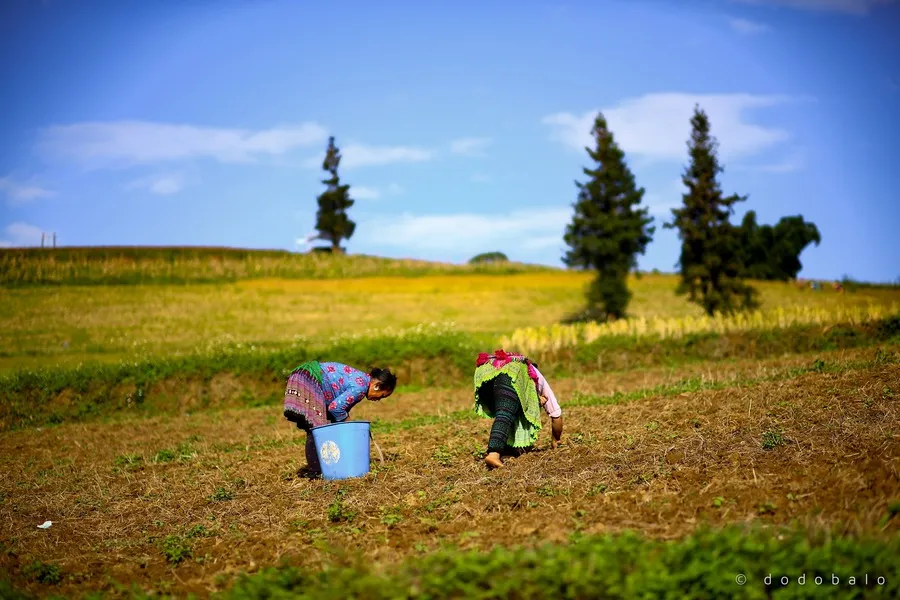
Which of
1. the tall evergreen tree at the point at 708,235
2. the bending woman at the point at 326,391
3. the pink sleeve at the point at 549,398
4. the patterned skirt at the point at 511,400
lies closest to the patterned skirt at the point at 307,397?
the bending woman at the point at 326,391

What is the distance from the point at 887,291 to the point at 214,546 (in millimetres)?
54567

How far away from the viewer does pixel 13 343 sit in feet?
108

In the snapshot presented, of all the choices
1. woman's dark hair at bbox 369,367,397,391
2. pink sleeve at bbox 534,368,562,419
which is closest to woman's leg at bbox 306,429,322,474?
woman's dark hair at bbox 369,367,397,391

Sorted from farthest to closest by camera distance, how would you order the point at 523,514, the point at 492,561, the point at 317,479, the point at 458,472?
the point at 317,479
the point at 458,472
the point at 523,514
the point at 492,561

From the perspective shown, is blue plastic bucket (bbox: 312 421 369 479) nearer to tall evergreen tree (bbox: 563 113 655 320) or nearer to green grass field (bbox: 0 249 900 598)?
green grass field (bbox: 0 249 900 598)

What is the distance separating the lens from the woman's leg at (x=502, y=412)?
1017 centimetres

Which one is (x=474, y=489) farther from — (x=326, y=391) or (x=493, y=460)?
(x=326, y=391)

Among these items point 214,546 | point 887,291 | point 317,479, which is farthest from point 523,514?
point 887,291

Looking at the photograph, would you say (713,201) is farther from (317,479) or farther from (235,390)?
(317,479)

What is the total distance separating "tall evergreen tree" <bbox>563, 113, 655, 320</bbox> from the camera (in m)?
43.2

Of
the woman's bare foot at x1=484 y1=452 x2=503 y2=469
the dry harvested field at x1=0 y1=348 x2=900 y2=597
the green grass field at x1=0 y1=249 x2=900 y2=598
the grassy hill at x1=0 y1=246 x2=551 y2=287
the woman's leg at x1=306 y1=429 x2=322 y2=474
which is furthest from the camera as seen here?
the grassy hill at x1=0 y1=246 x2=551 y2=287

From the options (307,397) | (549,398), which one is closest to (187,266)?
(307,397)

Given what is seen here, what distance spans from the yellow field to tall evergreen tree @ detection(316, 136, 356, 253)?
24369 millimetres

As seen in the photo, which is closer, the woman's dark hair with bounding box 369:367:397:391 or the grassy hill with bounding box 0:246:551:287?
the woman's dark hair with bounding box 369:367:397:391
